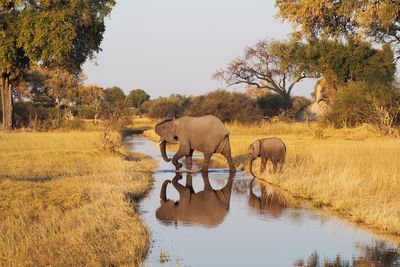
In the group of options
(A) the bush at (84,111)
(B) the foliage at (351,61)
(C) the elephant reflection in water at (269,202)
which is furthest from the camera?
(A) the bush at (84,111)

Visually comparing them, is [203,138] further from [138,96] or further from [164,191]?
[138,96]

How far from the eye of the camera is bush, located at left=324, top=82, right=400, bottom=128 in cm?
3472

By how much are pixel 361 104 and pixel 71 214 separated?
27.9 meters

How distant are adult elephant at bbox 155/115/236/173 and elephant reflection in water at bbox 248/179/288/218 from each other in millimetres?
5099

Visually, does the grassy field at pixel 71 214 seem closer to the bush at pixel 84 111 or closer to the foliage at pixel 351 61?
the foliage at pixel 351 61

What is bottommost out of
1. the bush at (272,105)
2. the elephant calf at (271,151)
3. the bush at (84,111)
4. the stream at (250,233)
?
the stream at (250,233)

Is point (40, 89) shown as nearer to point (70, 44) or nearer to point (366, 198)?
point (70, 44)

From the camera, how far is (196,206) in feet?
45.7

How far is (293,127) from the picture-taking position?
40.5 metres

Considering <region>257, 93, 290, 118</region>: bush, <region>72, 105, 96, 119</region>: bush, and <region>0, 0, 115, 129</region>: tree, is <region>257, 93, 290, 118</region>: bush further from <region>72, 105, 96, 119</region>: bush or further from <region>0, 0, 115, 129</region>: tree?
<region>0, 0, 115, 129</region>: tree

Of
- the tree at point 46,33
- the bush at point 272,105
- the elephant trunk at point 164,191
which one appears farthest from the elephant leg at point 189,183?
the bush at point 272,105

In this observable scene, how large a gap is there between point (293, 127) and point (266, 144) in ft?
69.5

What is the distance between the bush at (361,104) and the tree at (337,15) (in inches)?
514

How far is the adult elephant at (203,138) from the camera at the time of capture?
21.6 meters
